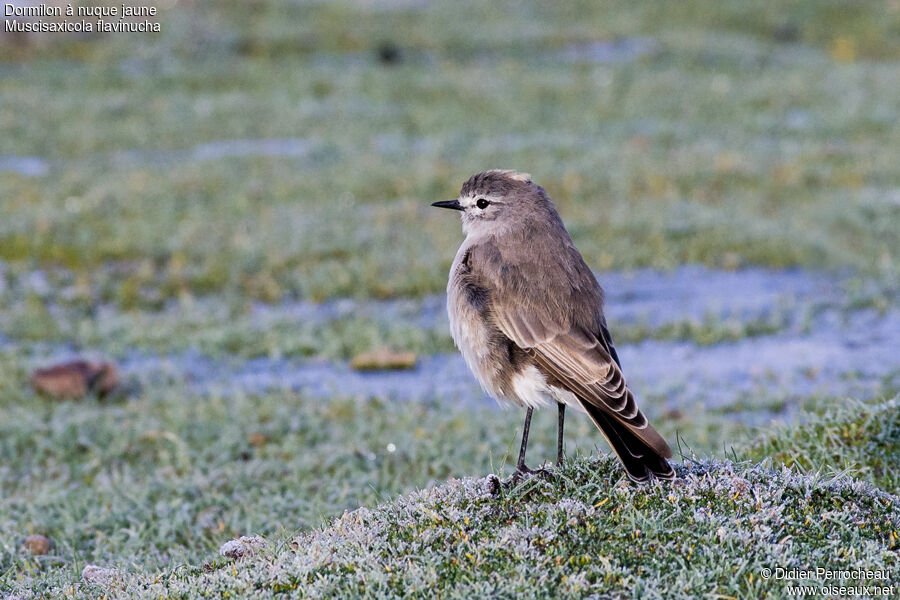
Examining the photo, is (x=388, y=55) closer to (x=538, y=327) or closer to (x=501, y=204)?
(x=501, y=204)

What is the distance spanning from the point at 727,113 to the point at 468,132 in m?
5.74

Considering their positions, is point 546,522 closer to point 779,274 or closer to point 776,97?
point 779,274

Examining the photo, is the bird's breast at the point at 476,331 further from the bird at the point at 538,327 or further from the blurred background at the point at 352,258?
the blurred background at the point at 352,258

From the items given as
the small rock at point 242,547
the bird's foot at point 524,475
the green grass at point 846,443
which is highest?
the bird's foot at point 524,475

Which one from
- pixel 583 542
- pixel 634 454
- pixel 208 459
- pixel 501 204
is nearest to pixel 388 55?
pixel 208 459

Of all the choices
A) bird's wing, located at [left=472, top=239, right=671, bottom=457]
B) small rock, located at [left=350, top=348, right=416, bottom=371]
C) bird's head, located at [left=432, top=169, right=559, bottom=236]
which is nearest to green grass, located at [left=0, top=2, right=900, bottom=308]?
small rock, located at [left=350, top=348, right=416, bottom=371]

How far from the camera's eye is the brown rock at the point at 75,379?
8898 millimetres

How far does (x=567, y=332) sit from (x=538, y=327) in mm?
142

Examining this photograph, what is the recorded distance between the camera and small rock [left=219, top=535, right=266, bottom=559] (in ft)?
15.7

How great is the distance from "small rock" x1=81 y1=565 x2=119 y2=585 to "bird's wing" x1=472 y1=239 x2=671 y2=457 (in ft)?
7.20

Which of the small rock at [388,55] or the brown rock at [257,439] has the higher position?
the small rock at [388,55]

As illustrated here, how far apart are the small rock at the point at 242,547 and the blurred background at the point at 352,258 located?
561 millimetres

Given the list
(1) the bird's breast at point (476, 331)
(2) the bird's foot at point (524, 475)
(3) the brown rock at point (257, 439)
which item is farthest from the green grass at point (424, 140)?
(2) the bird's foot at point (524, 475)

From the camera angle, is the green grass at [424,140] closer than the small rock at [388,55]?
Yes
